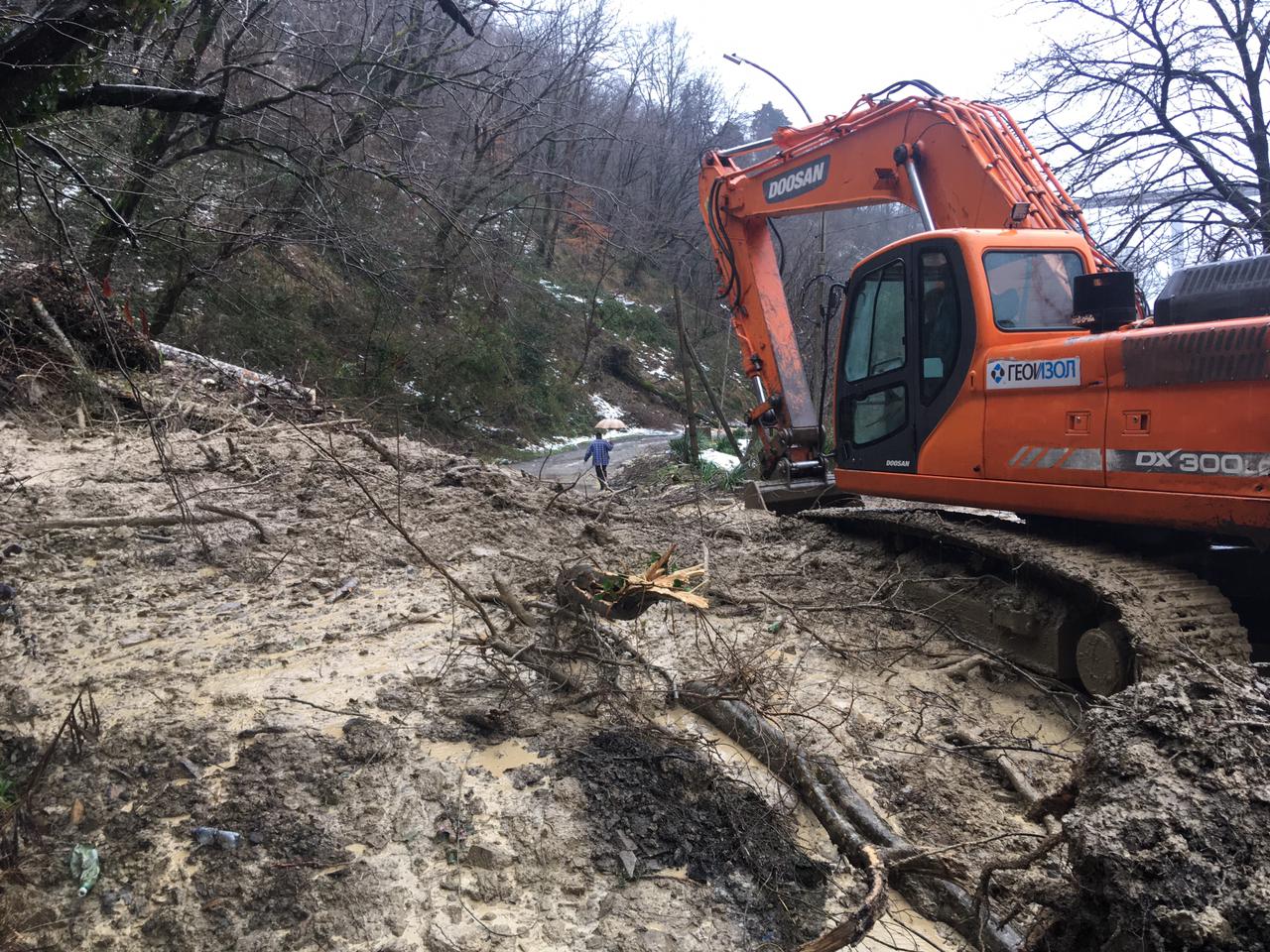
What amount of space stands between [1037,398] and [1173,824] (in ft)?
10.2

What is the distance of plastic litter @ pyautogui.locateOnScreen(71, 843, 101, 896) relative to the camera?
9.38 feet

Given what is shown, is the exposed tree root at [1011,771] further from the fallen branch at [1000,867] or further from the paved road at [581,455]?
the paved road at [581,455]

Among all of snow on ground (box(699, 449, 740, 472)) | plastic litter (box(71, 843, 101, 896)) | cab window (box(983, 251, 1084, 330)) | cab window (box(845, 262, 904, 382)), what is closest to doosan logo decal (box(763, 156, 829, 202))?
cab window (box(845, 262, 904, 382))

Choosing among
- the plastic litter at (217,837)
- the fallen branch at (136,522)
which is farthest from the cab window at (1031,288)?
the fallen branch at (136,522)

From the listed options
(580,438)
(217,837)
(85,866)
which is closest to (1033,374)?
(217,837)

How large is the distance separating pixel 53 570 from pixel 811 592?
515cm

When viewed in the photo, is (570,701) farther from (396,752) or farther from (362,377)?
(362,377)

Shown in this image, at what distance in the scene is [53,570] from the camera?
5633 mm

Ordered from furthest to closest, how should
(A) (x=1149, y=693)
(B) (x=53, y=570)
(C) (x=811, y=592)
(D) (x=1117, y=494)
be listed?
(C) (x=811, y=592) < (B) (x=53, y=570) < (D) (x=1117, y=494) < (A) (x=1149, y=693)

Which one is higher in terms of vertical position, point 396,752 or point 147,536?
point 147,536

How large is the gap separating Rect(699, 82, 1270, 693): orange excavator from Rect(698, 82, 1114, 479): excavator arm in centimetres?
2

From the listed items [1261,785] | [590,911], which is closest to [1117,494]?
[1261,785]

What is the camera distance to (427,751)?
3.71m

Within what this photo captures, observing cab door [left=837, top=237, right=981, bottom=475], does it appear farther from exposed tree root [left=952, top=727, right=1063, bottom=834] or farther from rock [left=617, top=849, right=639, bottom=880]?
rock [left=617, top=849, right=639, bottom=880]
